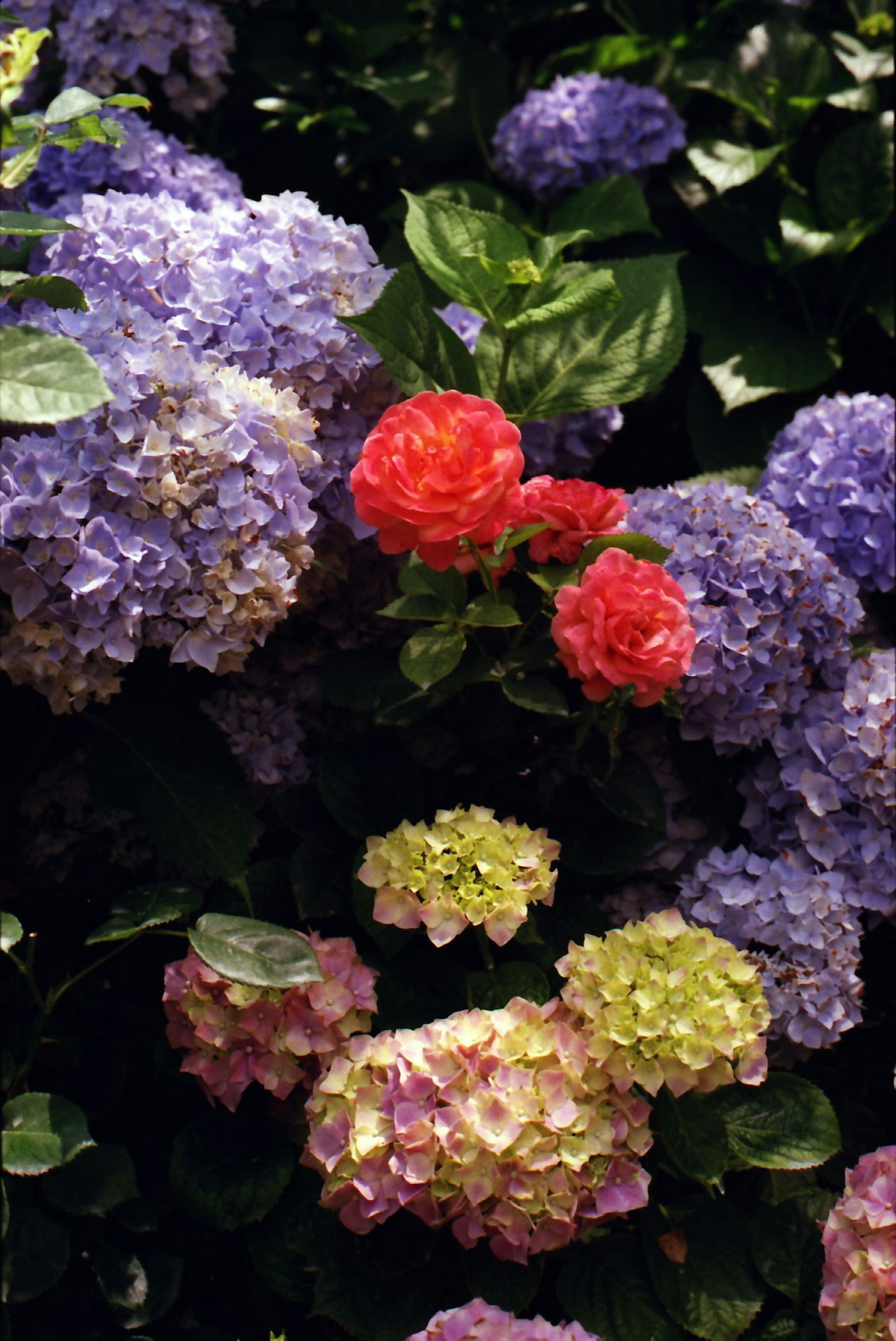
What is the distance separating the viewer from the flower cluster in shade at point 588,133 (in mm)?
2244

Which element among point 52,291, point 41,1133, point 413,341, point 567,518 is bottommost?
point 41,1133

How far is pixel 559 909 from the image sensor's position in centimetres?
156

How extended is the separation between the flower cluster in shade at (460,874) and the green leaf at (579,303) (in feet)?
1.90

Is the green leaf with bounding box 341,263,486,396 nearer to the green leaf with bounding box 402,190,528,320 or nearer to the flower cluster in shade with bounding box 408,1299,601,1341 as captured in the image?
the green leaf with bounding box 402,190,528,320

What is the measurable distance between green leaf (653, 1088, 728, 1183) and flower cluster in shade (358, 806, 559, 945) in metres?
0.23

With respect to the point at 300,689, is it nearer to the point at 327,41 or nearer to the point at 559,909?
the point at 559,909

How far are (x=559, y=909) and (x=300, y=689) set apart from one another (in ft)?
1.46

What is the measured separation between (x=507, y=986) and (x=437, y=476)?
55 cm

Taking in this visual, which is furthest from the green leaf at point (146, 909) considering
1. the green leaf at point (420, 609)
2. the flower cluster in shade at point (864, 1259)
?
the flower cluster in shade at point (864, 1259)

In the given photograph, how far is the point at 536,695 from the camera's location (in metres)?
1.43

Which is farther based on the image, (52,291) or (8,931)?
(52,291)

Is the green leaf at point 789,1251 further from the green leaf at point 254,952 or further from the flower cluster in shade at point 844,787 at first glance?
the green leaf at point 254,952

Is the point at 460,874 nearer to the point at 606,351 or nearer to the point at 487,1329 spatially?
the point at 487,1329

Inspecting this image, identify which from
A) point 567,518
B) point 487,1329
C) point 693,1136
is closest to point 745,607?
point 567,518
